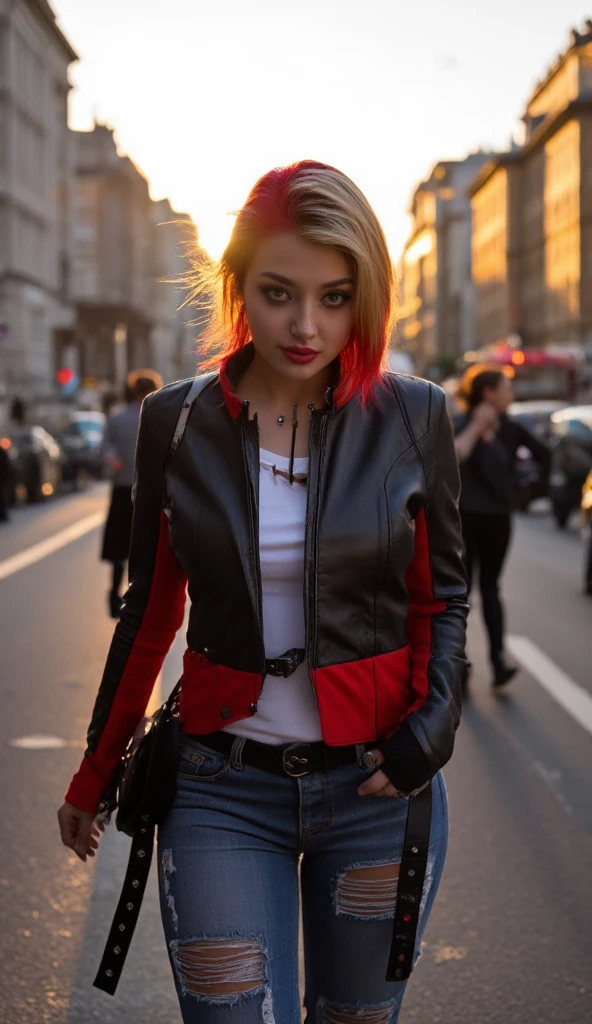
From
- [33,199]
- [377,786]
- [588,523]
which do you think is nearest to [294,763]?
[377,786]

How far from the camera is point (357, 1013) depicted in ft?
8.55

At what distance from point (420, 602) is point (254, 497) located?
361 mm

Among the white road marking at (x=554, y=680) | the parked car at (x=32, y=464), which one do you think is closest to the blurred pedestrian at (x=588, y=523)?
the white road marking at (x=554, y=680)

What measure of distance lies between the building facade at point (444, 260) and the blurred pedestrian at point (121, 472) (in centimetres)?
12359

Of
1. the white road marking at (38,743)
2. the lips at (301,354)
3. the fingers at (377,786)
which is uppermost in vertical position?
the lips at (301,354)

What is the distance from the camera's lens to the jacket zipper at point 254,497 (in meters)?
2.56

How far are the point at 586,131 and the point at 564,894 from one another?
77217mm

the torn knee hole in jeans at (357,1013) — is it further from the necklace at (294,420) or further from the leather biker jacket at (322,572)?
the necklace at (294,420)

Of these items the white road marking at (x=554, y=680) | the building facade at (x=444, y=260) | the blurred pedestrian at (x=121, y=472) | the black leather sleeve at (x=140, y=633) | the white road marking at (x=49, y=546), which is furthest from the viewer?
the building facade at (x=444, y=260)

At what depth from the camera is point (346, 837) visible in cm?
258

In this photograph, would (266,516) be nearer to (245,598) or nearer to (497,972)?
(245,598)

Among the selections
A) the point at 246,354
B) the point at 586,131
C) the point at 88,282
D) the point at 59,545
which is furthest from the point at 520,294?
the point at 246,354

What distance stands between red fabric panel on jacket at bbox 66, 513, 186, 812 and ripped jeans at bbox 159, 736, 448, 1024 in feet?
0.57

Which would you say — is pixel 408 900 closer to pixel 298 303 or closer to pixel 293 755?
pixel 293 755
